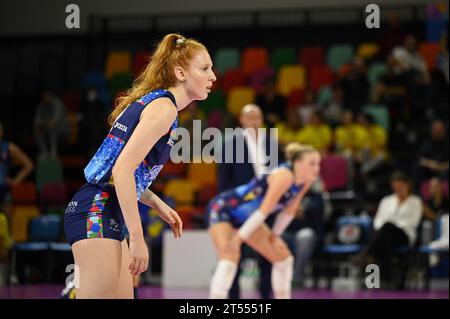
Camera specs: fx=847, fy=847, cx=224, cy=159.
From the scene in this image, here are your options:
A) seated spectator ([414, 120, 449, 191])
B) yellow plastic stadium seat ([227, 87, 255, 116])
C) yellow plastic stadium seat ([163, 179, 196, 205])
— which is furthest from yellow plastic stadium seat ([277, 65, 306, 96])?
seated spectator ([414, 120, 449, 191])

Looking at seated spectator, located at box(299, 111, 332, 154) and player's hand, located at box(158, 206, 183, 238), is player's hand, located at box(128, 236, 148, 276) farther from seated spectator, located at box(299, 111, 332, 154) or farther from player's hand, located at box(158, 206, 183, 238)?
seated spectator, located at box(299, 111, 332, 154)

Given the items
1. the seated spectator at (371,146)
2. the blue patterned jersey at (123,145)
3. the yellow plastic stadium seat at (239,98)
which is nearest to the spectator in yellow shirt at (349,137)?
the seated spectator at (371,146)

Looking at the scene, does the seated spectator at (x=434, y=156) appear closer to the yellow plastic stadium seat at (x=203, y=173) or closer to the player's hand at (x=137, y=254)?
the yellow plastic stadium seat at (x=203, y=173)

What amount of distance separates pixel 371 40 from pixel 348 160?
3.79 m

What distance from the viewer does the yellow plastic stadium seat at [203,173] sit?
1186 centimetres

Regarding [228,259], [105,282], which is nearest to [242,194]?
[228,259]

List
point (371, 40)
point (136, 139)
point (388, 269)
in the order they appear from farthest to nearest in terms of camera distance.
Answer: point (371, 40) < point (388, 269) < point (136, 139)

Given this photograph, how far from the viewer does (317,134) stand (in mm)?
11664

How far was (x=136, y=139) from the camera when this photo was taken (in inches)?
115

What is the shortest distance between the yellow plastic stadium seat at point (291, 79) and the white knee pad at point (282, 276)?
7.55m

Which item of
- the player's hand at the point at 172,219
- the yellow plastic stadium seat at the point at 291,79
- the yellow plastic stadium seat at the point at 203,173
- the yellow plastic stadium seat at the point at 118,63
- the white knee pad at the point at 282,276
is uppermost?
the yellow plastic stadium seat at the point at 118,63

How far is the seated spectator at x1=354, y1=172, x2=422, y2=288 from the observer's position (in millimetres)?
9688

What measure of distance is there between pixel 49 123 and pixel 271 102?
3355 millimetres

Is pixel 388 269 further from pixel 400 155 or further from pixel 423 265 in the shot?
pixel 400 155
